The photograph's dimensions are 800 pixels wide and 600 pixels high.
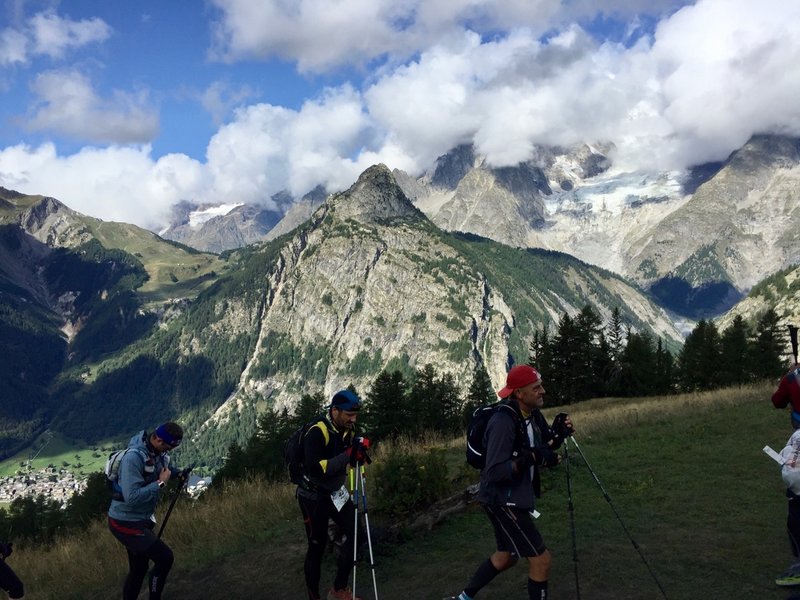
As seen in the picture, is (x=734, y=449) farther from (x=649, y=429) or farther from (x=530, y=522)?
(x=530, y=522)

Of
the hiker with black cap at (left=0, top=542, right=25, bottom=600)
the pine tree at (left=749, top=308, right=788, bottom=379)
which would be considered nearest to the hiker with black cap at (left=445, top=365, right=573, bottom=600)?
the hiker with black cap at (left=0, top=542, right=25, bottom=600)

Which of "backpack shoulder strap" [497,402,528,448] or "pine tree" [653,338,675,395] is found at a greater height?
"backpack shoulder strap" [497,402,528,448]

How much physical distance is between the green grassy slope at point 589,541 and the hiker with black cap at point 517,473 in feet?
6.50

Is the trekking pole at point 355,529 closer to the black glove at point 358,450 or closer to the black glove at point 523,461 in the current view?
the black glove at point 358,450

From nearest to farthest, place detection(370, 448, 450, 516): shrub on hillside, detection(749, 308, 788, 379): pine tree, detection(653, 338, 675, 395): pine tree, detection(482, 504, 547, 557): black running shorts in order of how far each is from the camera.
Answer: detection(482, 504, 547, 557): black running shorts, detection(370, 448, 450, 516): shrub on hillside, detection(749, 308, 788, 379): pine tree, detection(653, 338, 675, 395): pine tree

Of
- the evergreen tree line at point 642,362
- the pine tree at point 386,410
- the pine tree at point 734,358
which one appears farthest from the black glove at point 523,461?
the evergreen tree line at point 642,362

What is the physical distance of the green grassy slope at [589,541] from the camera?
9422 millimetres

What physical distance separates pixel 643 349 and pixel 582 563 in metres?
49.8

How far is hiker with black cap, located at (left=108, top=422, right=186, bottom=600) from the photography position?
30.5 ft

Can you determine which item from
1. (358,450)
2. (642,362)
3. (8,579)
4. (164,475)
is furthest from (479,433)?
(642,362)

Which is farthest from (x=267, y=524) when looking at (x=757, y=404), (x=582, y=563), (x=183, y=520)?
(x=757, y=404)

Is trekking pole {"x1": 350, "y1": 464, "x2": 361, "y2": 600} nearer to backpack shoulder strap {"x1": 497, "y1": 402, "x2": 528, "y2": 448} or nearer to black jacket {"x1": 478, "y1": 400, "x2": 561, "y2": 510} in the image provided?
black jacket {"x1": 478, "y1": 400, "x2": 561, "y2": 510}

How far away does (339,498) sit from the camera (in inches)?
371

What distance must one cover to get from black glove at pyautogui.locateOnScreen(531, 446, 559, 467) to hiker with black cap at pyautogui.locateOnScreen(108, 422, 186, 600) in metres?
5.70
